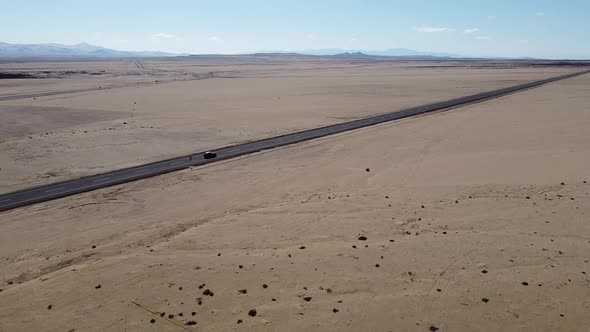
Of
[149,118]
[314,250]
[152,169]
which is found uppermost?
[149,118]

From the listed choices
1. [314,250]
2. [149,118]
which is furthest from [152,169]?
[149,118]

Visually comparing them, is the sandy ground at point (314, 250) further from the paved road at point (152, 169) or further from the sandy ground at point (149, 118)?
the sandy ground at point (149, 118)

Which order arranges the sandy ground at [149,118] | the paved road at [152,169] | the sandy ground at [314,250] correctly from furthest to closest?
the sandy ground at [149,118] → the paved road at [152,169] → the sandy ground at [314,250]

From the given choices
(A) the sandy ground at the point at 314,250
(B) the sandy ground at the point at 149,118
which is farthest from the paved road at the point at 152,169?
(B) the sandy ground at the point at 149,118

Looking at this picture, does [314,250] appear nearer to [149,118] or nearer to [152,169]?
[152,169]

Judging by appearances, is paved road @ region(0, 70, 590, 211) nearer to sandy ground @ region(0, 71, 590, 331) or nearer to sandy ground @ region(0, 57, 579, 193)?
sandy ground @ region(0, 71, 590, 331)

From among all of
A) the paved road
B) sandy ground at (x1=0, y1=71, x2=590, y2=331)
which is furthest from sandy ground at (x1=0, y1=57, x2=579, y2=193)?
sandy ground at (x1=0, y1=71, x2=590, y2=331)

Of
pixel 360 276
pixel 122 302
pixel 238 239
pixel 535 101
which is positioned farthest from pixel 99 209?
pixel 535 101

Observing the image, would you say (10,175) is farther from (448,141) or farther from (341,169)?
(448,141)
